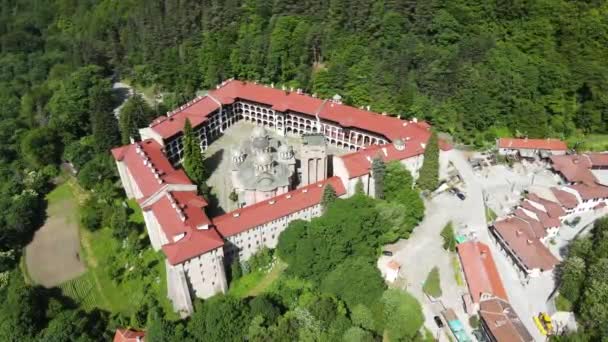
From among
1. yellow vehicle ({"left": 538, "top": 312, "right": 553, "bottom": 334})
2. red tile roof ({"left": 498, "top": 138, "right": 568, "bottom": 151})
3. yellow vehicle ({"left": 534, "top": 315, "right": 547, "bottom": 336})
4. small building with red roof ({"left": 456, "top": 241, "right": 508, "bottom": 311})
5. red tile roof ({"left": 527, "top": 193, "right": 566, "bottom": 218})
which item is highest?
red tile roof ({"left": 498, "top": 138, "right": 568, "bottom": 151})

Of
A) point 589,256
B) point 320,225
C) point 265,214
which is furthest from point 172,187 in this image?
point 589,256

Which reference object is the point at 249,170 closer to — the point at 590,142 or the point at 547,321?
the point at 547,321

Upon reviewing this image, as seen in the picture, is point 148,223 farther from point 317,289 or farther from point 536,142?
point 536,142

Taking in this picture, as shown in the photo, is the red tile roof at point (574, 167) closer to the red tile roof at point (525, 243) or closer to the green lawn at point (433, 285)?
the red tile roof at point (525, 243)

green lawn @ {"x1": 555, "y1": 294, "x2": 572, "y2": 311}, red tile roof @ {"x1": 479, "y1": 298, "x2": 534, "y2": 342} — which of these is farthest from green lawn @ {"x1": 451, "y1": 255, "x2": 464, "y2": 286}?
green lawn @ {"x1": 555, "y1": 294, "x2": 572, "y2": 311}

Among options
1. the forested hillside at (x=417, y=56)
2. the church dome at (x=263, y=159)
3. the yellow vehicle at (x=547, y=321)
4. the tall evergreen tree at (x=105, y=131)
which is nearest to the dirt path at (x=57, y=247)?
the tall evergreen tree at (x=105, y=131)

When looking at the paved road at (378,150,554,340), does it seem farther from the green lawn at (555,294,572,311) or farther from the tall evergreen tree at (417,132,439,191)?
the tall evergreen tree at (417,132,439,191)

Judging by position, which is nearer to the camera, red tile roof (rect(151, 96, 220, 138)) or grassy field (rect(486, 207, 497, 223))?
grassy field (rect(486, 207, 497, 223))
